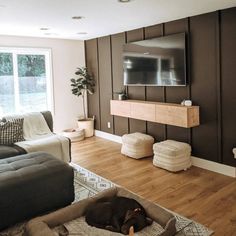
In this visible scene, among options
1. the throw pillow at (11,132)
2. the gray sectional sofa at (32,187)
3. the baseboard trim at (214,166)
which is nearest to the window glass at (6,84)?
the throw pillow at (11,132)

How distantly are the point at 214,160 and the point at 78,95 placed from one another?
3.34 m

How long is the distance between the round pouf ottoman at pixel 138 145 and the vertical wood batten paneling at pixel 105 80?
1.20 m

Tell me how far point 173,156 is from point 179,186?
0.51 meters

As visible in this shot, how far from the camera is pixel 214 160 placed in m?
3.80

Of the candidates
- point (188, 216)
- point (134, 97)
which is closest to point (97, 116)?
point (134, 97)

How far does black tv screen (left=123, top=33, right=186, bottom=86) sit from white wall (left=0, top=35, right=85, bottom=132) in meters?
1.56

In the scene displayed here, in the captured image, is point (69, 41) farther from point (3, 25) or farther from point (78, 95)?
point (3, 25)

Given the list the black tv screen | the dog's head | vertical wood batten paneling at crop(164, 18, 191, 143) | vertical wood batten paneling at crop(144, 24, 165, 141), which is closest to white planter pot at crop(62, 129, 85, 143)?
the black tv screen

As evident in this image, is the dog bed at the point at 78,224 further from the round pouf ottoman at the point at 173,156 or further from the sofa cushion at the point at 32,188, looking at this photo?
the round pouf ottoman at the point at 173,156

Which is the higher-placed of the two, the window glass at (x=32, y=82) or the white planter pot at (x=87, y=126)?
the window glass at (x=32, y=82)

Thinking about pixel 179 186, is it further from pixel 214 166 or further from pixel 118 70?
pixel 118 70

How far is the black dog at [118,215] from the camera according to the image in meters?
2.25

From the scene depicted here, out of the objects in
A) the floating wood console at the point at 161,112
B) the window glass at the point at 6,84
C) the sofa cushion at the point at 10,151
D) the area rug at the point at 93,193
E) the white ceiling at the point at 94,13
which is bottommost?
the area rug at the point at 93,193

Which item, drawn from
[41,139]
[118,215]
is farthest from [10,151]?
[118,215]
